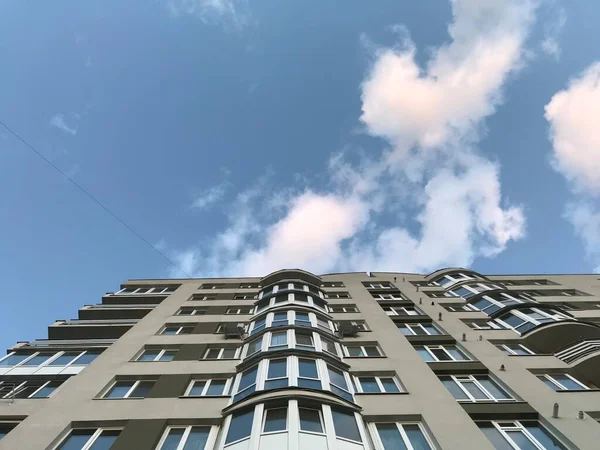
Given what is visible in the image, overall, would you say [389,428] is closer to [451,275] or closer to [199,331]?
[199,331]

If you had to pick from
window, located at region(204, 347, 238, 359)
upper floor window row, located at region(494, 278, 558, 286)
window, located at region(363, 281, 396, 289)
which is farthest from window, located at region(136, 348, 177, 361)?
upper floor window row, located at region(494, 278, 558, 286)

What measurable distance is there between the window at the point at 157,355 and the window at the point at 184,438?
6.04 meters

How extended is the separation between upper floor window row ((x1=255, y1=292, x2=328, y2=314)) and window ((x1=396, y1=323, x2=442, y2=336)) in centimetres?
497

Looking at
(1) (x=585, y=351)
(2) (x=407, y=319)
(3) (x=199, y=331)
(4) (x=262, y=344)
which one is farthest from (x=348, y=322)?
(1) (x=585, y=351)

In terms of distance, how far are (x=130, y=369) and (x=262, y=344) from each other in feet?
20.1

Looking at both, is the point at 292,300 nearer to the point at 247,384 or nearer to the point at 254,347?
the point at 254,347

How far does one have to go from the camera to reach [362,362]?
Result: 18.0m

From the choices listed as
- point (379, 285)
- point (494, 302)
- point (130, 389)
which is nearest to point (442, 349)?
point (494, 302)

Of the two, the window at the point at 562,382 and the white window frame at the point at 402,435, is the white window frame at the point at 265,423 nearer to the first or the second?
the white window frame at the point at 402,435

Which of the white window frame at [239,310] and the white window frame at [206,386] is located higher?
the white window frame at [239,310]

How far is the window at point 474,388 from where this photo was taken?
52.0ft

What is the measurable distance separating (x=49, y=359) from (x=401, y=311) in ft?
68.6

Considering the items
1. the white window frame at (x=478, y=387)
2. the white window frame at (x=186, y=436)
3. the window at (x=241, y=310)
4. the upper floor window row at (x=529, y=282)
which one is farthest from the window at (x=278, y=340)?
the upper floor window row at (x=529, y=282)

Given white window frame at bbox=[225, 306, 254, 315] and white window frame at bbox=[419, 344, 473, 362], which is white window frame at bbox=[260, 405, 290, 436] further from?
white window frame at bbox=[225, 306, 254, 315]
